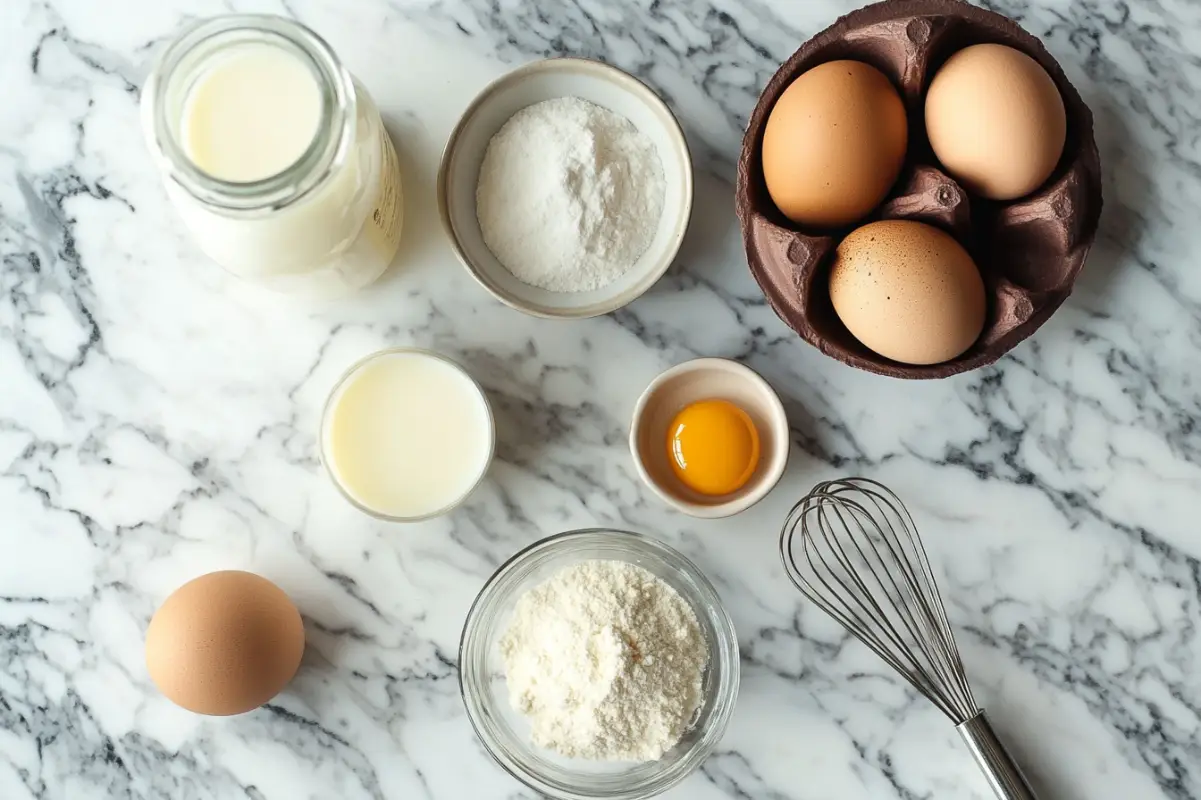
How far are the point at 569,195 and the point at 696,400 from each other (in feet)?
0.81

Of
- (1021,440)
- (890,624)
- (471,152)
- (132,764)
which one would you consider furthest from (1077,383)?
(132,764)

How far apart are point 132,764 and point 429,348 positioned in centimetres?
51

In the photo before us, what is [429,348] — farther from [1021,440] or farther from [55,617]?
[1021,440]

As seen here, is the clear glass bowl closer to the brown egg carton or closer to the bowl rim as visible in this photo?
the bowl rim

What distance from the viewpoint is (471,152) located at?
98 cm

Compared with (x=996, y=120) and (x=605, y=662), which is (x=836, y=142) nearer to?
(x=996, y=120)

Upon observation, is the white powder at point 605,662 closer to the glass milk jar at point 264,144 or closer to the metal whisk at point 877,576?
the metal whisk at point 877,576

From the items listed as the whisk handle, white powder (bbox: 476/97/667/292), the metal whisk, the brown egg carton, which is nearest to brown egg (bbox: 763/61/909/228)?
the brown egg carton

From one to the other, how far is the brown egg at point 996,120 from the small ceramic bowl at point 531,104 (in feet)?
0.76

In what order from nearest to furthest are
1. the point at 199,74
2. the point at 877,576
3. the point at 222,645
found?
1. the point at 199,74
2. the point at 222,645
3. the point at 877,576

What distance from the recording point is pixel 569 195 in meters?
0.93

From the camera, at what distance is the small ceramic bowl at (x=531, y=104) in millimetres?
958

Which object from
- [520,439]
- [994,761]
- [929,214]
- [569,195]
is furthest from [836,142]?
[994,761]

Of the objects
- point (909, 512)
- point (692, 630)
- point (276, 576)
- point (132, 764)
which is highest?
point (909, 512)
